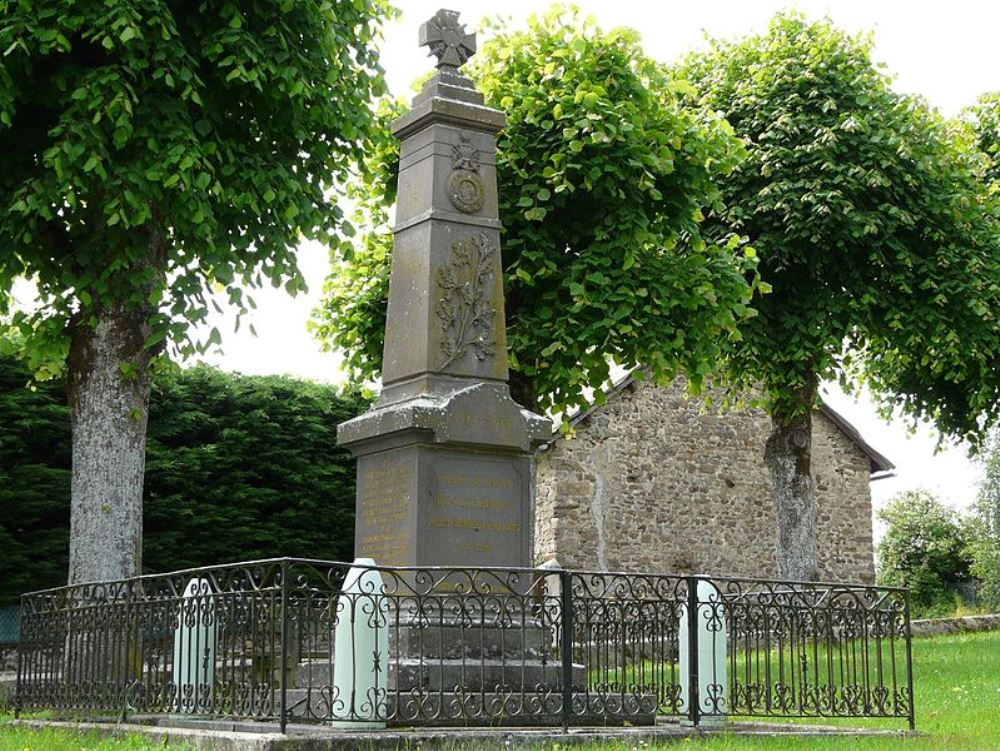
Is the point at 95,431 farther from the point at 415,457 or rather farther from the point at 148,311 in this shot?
the point at 415,457

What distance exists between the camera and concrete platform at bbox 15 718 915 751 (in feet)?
25.0

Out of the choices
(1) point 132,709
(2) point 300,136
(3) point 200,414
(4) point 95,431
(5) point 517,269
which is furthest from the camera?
(3) point 200,414

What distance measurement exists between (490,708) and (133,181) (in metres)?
5.67

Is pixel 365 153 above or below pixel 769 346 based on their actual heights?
above

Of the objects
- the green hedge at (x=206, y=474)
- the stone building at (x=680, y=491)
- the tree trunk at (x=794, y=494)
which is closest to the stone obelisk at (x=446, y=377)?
the tree trunk at (x=794, y=494)

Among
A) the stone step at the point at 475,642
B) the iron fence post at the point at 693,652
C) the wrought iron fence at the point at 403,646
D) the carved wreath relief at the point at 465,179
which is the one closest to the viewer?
the wrought iron fence at the point at 403,646

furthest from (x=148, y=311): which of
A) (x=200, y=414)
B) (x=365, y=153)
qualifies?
(x=200, y=414)

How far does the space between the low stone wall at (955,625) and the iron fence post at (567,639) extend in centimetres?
1616

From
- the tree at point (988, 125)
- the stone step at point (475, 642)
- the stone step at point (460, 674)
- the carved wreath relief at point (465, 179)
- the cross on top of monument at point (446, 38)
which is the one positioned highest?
the tree at point (988, 125)

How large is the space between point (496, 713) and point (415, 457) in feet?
6.88

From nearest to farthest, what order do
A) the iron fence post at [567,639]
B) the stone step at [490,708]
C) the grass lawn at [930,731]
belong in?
the stone step at [490,708], the grass lawn at [930,731], the iron fence post at [567,639]

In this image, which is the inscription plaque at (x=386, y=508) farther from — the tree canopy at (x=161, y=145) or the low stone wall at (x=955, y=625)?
the low stone wall at (x=955, y=625)

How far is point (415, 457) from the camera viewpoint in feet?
33.7

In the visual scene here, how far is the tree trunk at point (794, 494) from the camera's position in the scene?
19250 millimetres
